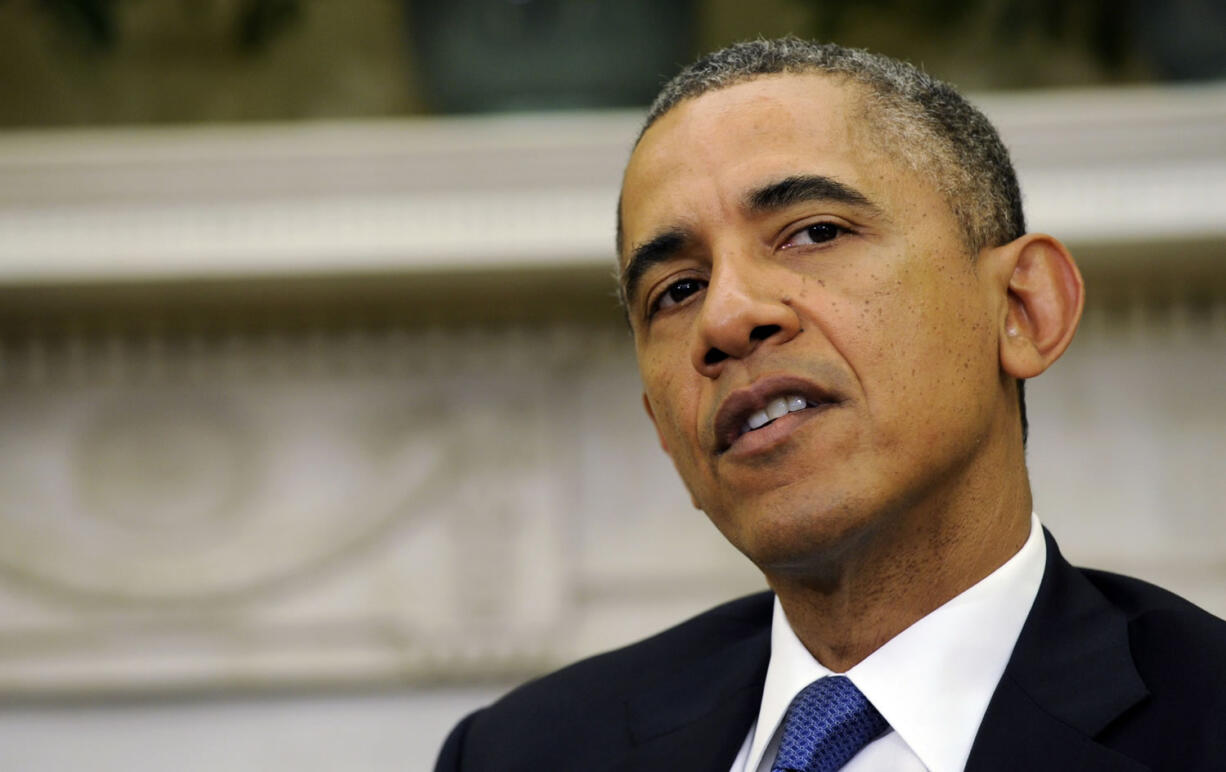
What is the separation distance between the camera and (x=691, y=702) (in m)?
1.04

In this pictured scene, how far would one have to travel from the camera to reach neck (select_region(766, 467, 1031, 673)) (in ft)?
2.93

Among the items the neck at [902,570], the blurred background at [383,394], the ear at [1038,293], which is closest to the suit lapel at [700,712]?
the neck at [902,570]

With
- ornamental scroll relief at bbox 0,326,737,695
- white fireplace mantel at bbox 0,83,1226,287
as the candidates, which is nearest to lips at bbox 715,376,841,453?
white fireplace mantel at bbox 0,83,1226,287

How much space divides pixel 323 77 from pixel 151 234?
326 mm

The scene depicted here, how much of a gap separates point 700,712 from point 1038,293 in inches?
16.8

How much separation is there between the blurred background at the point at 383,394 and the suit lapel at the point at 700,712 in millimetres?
463

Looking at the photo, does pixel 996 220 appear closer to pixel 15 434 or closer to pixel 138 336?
pixel 138 336

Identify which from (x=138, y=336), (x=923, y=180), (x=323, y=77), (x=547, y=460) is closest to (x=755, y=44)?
(x=923, y=180)

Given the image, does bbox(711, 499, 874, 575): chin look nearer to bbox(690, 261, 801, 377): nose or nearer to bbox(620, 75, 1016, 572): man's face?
bbox(620, 75, 1016, 572): man's face

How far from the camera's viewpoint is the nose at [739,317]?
2.82 ft

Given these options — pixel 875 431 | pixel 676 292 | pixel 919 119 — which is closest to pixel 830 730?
pixel 875 431

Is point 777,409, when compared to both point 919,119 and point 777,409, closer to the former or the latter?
point 777,409

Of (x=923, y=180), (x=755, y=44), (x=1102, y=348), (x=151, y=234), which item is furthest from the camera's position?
(x=1102, y=348)

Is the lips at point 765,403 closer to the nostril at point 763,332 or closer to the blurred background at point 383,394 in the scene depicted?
the nostril at point 763,332
